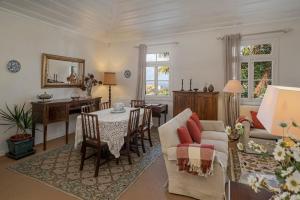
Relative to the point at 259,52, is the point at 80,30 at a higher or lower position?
higher

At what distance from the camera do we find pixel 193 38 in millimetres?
5164

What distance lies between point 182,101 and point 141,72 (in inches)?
66.1

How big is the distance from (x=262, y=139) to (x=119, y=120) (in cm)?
270

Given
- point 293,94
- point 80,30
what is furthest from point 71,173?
point 80,30

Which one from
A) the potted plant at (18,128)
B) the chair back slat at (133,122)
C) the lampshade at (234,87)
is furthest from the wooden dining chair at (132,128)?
the lampshade at (234,87)

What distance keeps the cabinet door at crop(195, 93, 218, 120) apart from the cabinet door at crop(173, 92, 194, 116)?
0.49ft

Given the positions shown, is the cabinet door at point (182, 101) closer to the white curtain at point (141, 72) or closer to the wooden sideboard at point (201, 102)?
the wooden sideboard at point (201, 102)

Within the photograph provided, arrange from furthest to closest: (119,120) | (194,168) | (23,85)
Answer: (23,85) → (119,120) → (194,168)

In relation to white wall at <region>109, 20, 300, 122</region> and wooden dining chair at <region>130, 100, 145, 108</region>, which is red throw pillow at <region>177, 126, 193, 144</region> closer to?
wooden dining chair at <region>130, 100, 145, 108</region>

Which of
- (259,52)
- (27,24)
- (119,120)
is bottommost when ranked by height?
(119,120)

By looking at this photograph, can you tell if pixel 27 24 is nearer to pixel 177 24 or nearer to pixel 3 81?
pixel 3 81

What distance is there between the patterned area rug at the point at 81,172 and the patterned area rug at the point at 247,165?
1.34 m

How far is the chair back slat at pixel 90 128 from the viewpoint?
9.36 ft

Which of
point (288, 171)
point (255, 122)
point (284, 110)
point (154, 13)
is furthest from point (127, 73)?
point (288, 171)
